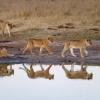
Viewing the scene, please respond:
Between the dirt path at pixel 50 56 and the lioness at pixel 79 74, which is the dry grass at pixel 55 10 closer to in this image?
the dirt path at pixel 50 56

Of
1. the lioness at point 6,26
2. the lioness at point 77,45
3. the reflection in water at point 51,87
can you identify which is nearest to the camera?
the reflection in water at point 51,87

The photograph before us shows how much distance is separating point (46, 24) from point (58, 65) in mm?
376

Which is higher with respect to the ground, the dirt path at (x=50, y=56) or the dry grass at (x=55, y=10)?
the dry grass at (x=55, y=10)

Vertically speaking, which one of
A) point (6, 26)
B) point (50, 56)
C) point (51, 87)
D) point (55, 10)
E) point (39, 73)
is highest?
point (55, 10)

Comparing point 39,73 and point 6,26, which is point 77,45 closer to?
point 39,73

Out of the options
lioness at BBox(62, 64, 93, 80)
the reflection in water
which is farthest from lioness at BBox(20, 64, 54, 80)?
lioness at BBox(62, 64, 93, 80)

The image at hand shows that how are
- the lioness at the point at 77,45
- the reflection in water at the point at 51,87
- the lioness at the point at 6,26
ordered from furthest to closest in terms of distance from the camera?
the lioness at the point at 6,26 < the lioness at the point at 77,45 < the reflection in water at the point at 51,87

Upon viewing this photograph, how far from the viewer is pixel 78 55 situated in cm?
338

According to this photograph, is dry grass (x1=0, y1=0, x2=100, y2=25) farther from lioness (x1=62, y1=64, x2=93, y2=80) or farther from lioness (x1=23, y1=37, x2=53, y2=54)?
lioness (x1=62, y1=64, x2=93, y2=80)

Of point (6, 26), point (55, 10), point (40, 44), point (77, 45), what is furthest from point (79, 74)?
point (6, 26)

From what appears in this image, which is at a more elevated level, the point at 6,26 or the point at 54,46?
the point at 6,26

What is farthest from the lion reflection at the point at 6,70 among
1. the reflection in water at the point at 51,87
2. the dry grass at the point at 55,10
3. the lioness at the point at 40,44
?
the dry grass at the point at 55,10

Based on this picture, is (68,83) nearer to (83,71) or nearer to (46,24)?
(83,71)

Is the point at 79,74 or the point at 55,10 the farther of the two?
the point at 55,10
